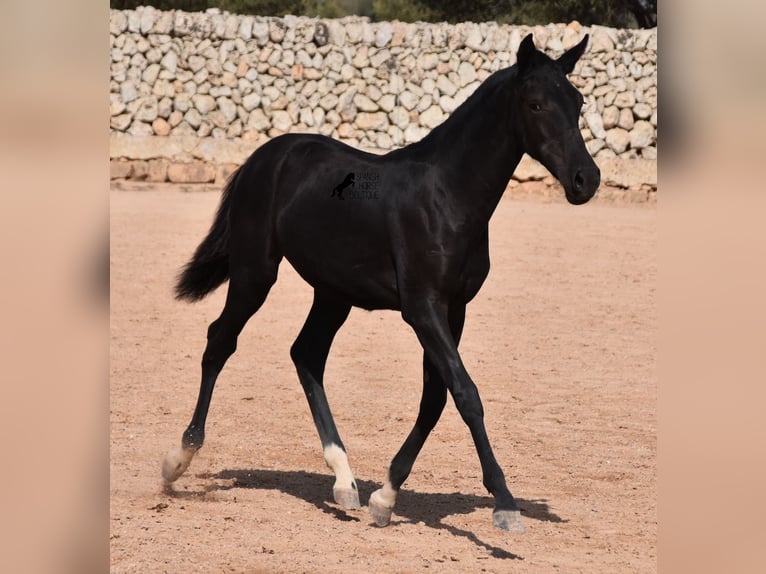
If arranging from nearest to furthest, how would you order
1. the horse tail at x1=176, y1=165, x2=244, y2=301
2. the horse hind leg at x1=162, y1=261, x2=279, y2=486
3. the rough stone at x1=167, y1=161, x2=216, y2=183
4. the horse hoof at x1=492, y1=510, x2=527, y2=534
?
the horse hoof at x1=492, y1=510, x2=527, y2=534, the horse hind leg at x1=162, y1=261, x2=279, y2=486, the horse tail at x1=176, y1=165, x2=244, y2=301, the rough stone at x1=167, y1=161, x2=216, y2=183

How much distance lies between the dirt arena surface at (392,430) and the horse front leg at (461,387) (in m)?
0.31

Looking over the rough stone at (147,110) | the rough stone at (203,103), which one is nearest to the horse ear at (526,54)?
the rough stone at (203,103)

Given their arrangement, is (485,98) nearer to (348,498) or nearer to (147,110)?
(348,498)

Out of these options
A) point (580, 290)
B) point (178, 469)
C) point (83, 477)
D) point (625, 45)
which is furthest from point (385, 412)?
point (625, 45)

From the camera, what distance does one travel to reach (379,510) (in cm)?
482

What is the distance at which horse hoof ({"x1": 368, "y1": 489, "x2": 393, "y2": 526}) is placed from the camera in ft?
15.8

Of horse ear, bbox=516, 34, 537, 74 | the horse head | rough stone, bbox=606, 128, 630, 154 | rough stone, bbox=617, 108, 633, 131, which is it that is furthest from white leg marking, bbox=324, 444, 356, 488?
rough stone, bbox=617, 108, 633, 131

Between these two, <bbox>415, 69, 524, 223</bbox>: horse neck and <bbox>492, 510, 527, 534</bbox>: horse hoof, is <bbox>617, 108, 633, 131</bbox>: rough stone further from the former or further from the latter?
<bbox>492, 510, 527, 534</bbox>: horse hoof

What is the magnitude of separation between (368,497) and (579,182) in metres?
2.18

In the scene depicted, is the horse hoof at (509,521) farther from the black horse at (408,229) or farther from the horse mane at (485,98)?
A: the horse mane at (485,98)

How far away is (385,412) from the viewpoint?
741 centimetres

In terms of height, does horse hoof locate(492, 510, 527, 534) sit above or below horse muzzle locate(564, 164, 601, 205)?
below

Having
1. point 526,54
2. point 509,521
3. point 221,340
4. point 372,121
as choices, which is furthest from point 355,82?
point 509,521

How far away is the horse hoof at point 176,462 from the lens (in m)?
5.30
